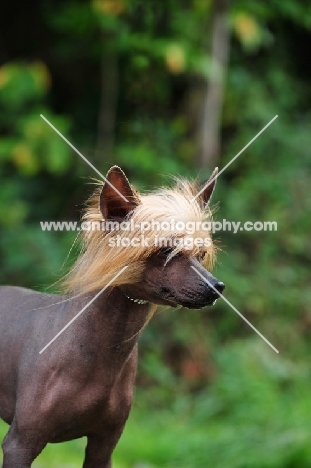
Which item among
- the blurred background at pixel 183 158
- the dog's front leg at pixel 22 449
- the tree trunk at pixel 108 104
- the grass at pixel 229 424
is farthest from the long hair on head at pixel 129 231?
the tree trunk at pixel 108 104

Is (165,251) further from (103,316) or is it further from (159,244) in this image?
(103,316)

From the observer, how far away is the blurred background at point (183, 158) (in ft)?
21.4

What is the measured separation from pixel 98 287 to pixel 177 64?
445 centimetres

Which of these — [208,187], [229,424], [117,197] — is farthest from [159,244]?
[229,424]

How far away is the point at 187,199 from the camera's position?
2781mm

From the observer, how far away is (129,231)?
2.65 meters

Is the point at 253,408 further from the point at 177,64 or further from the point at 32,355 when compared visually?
the point at 32,355

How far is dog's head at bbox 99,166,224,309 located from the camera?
8.46ft

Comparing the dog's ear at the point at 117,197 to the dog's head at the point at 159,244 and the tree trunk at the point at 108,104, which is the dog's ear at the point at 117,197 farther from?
the tree trunk at the point at 108,104

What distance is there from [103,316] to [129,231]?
1.21 ft

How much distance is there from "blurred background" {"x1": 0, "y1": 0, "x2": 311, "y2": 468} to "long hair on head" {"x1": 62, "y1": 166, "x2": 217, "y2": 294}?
326 centimetres

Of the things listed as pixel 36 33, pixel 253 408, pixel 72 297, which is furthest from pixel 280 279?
pixel 72 297

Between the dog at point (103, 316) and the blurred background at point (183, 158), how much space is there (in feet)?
9.37

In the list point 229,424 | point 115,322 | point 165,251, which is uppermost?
point 165,251
